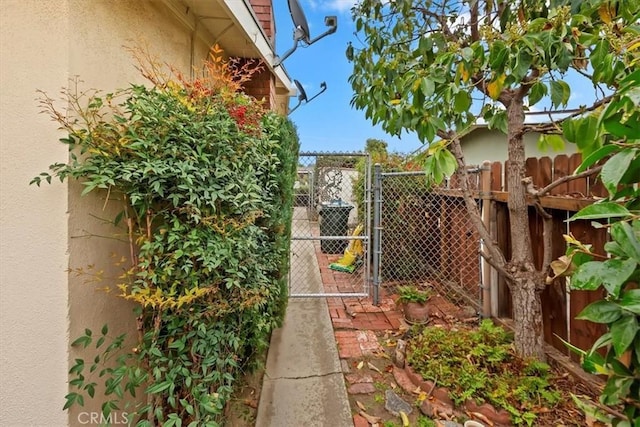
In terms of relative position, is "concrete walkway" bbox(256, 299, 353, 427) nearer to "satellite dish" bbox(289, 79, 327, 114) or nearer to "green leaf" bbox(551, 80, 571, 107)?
"green leaf" bbox(551, 80, 571, 107)

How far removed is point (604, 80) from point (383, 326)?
2989 mm

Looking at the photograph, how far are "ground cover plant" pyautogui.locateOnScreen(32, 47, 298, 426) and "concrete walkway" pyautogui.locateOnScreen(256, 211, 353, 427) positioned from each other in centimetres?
72

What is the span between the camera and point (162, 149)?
1526mm

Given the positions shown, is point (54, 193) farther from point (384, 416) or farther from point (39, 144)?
point (384, 416)

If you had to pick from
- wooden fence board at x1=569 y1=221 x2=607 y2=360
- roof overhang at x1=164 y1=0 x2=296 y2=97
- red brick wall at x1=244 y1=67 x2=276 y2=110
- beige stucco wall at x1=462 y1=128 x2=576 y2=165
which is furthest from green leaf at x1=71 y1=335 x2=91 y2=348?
beige stucco wall at x1=462 y1=128 x2=576 y2=165

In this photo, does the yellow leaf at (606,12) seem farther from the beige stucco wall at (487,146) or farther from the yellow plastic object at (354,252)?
the beige stucco wall at (487,146)

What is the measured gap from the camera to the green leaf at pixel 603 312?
0.80m

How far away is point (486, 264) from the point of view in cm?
340

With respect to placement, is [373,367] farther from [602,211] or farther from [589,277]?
[602,211]

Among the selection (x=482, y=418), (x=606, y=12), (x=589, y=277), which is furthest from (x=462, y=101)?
(x=482, y=418)

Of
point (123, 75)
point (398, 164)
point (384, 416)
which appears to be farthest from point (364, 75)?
point (384, 416)

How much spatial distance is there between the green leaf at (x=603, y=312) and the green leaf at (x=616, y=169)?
1.04 ft

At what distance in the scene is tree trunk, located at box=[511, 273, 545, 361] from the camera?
7.89 feet

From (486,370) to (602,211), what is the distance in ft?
6.51
